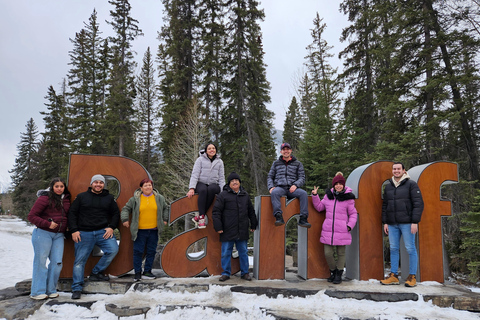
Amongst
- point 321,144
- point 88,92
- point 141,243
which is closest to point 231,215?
point 141,243

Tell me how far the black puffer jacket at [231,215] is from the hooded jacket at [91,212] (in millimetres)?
1902

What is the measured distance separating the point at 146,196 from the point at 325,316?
146 inches

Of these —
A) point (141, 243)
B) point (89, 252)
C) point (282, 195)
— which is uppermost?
point (282, 195)

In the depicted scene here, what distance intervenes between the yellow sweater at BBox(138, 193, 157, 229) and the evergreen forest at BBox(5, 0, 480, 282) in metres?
7.65

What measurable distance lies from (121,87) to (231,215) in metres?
18.8

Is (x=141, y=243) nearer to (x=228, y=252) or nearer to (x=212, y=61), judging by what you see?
(x=228, y=252)

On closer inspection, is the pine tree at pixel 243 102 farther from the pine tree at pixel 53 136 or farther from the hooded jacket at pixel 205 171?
the pine tree at pixel 53 136

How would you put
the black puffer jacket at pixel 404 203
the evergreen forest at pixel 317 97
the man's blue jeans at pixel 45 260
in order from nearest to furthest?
the man's blue jeans at pixel 45 260 < the black puffer jacket at pixel 404 203 < the evergreen forest at pixel 317 97

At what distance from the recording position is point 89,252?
5.05 metres

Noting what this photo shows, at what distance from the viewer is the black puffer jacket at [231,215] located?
525cm

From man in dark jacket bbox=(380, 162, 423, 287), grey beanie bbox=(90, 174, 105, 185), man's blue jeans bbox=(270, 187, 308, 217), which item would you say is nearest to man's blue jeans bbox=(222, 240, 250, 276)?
man's blue jeans bbox=(270, 187, 308, 217)

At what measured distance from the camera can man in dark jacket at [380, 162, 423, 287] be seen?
16.7 feet

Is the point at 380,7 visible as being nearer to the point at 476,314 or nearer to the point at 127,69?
the point at 476,314

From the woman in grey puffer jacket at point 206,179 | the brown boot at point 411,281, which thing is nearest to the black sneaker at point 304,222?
the woman in grey puffer jacket at point 206,179
